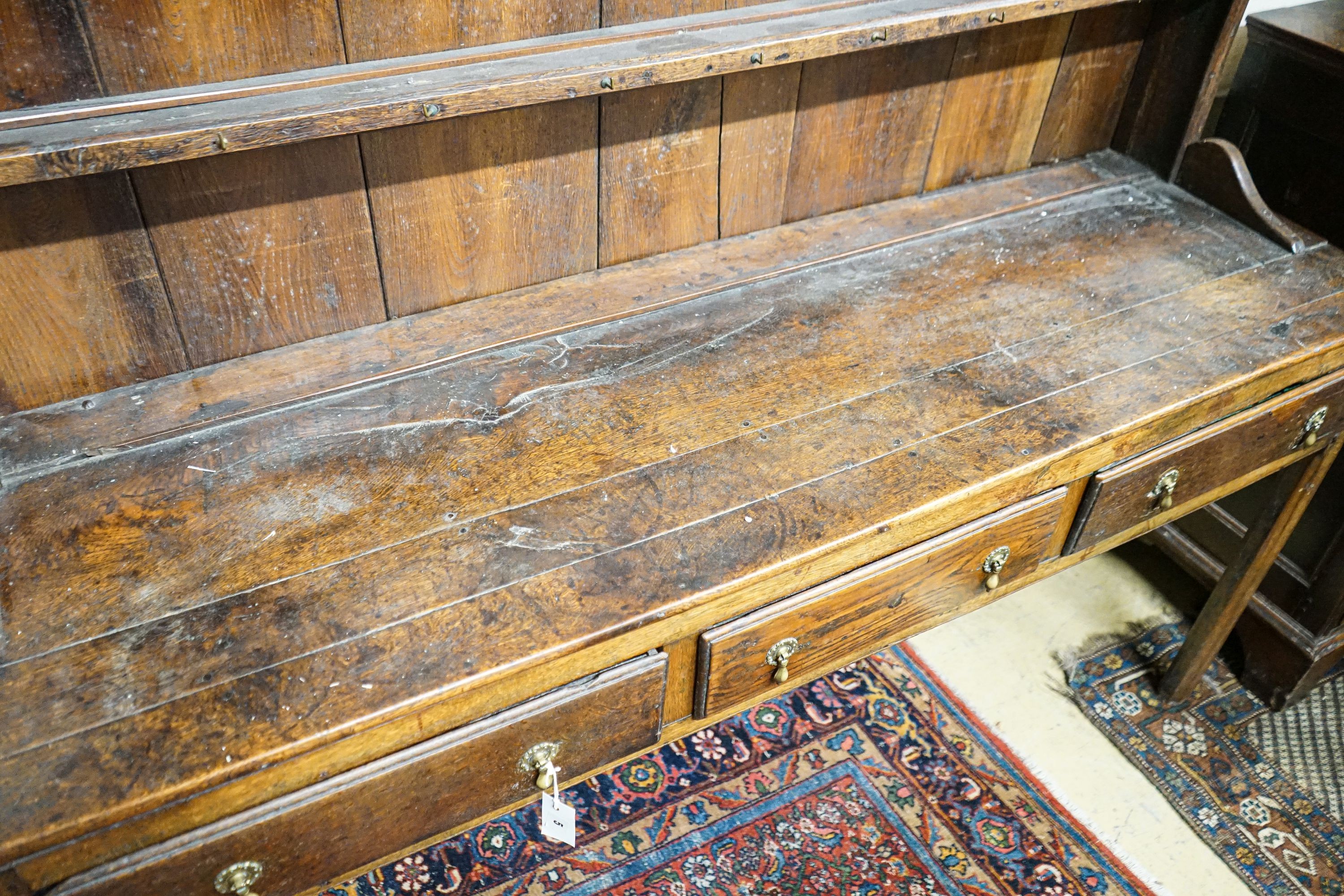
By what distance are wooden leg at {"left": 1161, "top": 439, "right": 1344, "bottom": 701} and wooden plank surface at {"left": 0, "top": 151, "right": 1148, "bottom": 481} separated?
1.97 ft

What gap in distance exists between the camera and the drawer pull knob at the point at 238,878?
3.27ft

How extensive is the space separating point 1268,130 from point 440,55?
1.57 m

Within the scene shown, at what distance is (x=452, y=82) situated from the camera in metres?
1.14

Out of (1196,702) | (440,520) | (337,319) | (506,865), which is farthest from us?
(1196,702)

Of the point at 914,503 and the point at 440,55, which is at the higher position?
the point at 440,55

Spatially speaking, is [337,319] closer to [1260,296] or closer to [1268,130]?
[1260,296]

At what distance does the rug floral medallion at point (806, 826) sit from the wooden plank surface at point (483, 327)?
2.28ft

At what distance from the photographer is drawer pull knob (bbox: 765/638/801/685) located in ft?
4.06

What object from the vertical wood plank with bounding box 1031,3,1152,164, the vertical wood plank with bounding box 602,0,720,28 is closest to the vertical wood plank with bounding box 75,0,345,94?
the vertical wood plank with bounding box 602,0,720,28

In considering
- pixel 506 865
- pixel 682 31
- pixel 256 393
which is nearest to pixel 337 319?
pixel 256 393

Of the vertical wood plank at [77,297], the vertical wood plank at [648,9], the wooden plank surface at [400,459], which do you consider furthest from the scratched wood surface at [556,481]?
the vertical wood plank at [648,9]

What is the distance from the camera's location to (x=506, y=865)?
5.99 ft

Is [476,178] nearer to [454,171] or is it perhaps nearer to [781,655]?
[454,171]

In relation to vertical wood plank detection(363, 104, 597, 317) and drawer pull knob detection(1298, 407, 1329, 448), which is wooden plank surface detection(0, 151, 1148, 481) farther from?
drawer pull knob detection(1298, 407, 1329, 448)
